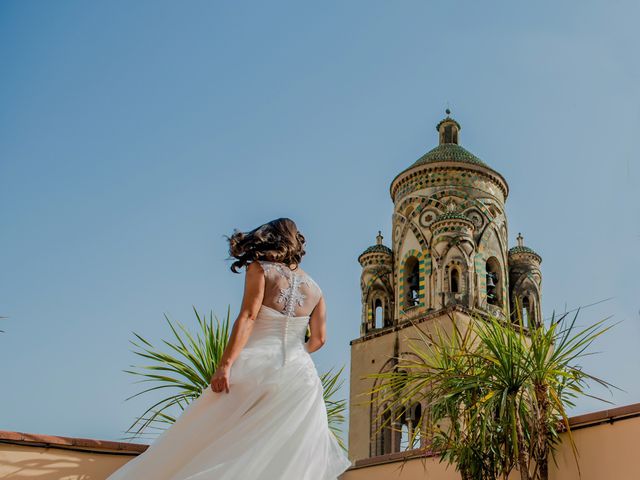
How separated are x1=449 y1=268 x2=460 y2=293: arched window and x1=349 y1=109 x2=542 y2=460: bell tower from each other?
0.02m

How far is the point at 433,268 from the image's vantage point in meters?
22.6

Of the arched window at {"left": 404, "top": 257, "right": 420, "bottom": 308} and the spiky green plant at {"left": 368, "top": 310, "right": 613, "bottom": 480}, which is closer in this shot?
the spiky green plant at {"left": 368, "top": 310, "right": 613, "bottom": 480}

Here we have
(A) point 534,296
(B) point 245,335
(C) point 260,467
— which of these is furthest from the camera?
(A) point 534,296

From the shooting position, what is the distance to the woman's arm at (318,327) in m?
4.07

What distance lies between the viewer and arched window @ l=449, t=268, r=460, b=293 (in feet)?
73.3

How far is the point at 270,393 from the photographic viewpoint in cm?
364

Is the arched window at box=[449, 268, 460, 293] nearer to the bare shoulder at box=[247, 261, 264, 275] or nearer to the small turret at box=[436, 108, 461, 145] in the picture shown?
the small turret at box=[436, 108, 461, 145]

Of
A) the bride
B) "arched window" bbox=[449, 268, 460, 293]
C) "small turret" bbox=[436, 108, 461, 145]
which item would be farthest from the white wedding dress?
"small turret" bbox=[436, 108, 461, 145]

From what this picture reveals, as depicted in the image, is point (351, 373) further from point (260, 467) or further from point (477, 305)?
point (260, 467)

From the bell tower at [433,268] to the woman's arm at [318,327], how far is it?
17.5m

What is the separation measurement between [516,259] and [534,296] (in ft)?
4.11

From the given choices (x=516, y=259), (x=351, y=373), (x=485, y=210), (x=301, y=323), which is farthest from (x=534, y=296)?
(x=301, y=323)

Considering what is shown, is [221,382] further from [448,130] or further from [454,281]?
[448,130]

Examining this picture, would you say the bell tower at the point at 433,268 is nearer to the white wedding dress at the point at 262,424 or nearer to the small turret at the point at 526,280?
the small turret at the point at 526,280
